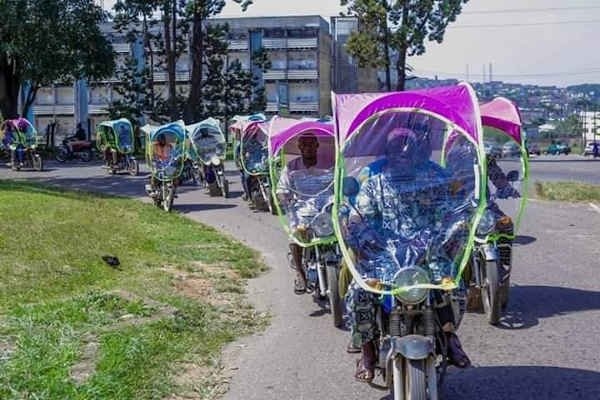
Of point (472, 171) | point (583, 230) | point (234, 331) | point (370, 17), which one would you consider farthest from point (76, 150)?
point (472, 171)

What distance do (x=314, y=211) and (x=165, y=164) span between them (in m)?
11.0

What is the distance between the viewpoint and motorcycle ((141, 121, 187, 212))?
20.3 m

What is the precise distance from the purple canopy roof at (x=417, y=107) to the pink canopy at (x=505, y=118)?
305 cm

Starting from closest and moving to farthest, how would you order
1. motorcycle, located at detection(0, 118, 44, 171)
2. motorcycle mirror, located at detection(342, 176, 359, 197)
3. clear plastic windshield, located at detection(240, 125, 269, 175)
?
motorcycle mirror, located at detection(342, 176, 359, 197)
clear plastic windshield, located at detection(240, 125, 269, 175)
motorcycle, located at detection(0, 118, 44, 171)

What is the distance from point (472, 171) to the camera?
658 cm

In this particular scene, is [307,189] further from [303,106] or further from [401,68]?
[303,106]

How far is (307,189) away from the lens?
32.7 ft

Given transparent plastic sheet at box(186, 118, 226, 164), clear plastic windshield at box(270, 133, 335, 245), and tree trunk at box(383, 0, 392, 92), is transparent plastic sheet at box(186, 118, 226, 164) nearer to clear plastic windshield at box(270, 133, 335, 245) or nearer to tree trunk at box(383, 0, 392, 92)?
clear plastic windshield at box(270, 133, 335, 245)

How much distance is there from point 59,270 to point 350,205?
5647 mm

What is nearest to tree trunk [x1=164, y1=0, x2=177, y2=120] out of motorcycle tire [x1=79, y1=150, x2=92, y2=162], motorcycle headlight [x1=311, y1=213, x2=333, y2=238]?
motorcycle tire [x1=79, y1=150, x2=92, y2=162]

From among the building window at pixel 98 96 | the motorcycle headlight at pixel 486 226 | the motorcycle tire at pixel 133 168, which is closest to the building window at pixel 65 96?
the building window at pixel 98 96

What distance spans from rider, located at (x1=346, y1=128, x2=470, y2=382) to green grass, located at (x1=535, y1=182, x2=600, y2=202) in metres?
16.1

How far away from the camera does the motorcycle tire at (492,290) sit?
8680mm

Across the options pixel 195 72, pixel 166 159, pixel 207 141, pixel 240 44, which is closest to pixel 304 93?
pixel 240 44
